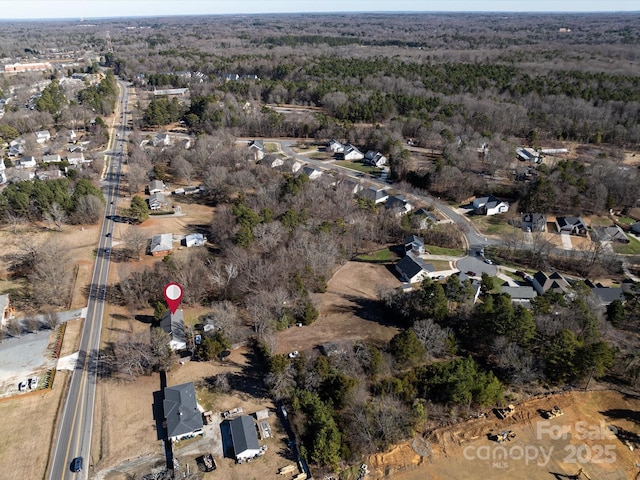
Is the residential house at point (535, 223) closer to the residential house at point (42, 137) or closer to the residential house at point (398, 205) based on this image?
the residential house at point (398, 205)

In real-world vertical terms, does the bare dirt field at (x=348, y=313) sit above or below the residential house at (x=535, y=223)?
below

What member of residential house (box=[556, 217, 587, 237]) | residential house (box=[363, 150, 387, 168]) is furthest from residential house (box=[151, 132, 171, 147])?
residential house (box=[556, 217, 587, 237])

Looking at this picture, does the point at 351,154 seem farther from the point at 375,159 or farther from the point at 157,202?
the point at 157,202

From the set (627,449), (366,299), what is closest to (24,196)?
(366,299)

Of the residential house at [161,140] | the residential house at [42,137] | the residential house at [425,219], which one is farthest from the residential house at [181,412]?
the residential house at [42,137]

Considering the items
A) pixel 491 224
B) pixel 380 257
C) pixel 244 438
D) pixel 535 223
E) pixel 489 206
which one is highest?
pixel 489 206

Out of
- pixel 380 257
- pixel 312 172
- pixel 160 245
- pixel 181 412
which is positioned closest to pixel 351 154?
pixel 312 172

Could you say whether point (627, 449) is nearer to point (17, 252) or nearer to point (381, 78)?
point (17, 252)
